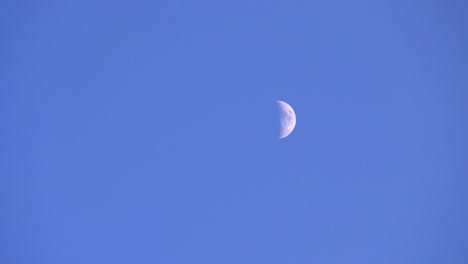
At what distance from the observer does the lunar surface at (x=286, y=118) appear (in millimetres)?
6301

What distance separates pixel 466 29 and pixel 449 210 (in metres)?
2.04

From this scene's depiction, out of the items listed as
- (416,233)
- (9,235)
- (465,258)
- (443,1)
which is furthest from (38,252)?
(443,1)

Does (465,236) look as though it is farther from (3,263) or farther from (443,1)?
(3,263)

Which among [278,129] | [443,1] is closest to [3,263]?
[278,129]

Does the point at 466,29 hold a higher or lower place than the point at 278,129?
higher

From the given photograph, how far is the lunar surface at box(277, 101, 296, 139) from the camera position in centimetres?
630

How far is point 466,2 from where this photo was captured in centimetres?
599

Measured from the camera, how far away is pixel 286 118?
630cm

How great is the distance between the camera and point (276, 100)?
639 centimetres

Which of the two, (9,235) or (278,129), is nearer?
(9,235)

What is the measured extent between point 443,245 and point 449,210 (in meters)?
0.40

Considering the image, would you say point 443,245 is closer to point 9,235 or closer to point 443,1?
point 443,1

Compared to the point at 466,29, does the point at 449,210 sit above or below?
below

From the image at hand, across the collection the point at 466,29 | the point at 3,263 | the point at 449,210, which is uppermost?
the point at 466,29
